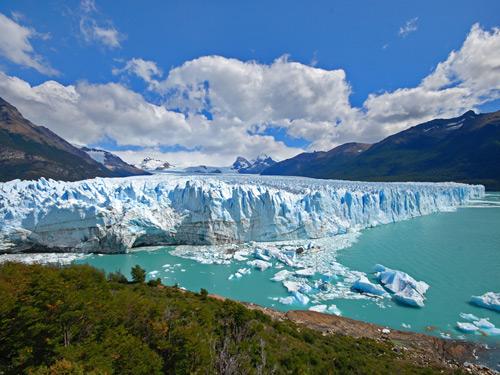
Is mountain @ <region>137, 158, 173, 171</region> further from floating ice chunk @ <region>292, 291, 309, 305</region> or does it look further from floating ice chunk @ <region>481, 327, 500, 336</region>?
floating ice chunk @ <region>481, 327, 500, 336</region>

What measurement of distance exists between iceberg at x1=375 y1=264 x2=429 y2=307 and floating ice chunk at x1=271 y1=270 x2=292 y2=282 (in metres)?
4.32

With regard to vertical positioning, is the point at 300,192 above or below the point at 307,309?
above

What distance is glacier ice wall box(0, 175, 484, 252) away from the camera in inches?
701

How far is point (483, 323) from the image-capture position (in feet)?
30.4

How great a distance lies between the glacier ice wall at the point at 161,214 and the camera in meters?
17.8

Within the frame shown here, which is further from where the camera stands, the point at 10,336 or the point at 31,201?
the point at 31,201

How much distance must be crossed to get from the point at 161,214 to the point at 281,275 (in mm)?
10551

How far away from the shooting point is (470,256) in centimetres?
1619

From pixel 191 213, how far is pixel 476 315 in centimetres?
1655

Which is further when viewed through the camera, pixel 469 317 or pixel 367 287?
pixel 367 287

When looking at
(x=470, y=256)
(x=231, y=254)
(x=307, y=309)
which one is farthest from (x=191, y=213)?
(x=470, y=256)

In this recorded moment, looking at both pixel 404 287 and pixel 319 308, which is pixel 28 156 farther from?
pixel 404 287

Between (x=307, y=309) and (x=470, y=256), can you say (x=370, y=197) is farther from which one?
(x=307, y=309)

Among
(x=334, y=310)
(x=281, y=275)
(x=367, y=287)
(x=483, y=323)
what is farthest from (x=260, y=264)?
(x=483, y=323)
